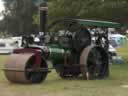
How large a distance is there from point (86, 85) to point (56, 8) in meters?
12.0

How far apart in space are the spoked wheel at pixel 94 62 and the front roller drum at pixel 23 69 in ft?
4.90

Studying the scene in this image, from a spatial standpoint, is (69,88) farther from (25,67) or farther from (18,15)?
(18,15)

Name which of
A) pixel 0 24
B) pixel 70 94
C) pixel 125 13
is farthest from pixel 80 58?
pixel 0 24

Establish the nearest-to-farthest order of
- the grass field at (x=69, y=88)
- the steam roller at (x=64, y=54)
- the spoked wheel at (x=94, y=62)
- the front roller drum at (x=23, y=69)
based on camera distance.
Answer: the grass field at (x=69, y=88) → the front roller drum at (x=23, y=69) → the steam roller at (x=64, y=54) → the spoked wheel at (x=94, y=62)

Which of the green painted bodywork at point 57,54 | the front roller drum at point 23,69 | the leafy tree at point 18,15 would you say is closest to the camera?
the front roller drum at point 23,69

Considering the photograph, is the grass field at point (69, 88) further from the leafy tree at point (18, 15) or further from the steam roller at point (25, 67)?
the leafy tree at point (18, 15)

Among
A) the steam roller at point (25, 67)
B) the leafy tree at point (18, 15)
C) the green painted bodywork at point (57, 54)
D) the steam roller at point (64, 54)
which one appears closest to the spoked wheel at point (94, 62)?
the steam roller at point (64, 54)

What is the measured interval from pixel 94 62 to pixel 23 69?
116 inches

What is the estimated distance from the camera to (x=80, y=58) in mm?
15750

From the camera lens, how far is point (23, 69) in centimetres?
1406

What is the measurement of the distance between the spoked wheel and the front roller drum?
1494 mm

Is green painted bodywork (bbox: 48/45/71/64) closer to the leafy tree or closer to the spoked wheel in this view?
the spoked wheel

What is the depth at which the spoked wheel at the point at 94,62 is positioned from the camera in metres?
15.6

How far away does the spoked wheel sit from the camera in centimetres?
1563
